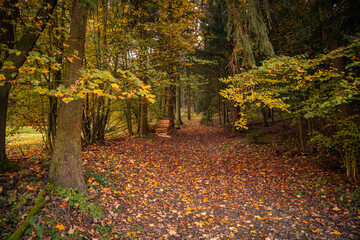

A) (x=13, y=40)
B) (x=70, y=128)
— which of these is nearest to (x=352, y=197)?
(x=70, y=128)

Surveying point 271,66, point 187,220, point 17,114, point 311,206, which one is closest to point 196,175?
point 187,220

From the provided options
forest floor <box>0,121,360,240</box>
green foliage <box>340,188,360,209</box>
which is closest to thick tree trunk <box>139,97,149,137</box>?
forest floor <box>0,121,360,240</box>

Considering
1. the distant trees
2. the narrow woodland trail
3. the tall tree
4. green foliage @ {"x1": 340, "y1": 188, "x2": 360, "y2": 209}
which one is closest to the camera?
the tall tree

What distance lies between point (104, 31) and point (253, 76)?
5649 millimetres

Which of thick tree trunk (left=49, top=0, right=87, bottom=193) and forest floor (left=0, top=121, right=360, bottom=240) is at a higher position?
thick tree trunk (left=49, top=0, right=87, bottom=193)

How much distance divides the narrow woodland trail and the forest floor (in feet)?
0.07

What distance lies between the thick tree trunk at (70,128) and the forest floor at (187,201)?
303mm

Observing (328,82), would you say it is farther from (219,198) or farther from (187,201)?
Answer: (187,201)

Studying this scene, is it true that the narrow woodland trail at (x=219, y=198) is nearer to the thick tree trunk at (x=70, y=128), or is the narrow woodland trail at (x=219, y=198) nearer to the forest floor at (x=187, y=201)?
the forest floor at (x=187, y=201)

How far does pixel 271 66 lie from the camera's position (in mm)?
5148

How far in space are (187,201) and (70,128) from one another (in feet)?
11.1

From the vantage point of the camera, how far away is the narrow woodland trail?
12.8 ft

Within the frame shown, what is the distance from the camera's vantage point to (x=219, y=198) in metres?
5.41

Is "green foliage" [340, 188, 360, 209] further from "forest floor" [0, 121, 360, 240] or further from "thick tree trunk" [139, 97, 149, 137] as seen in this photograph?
"thick tree trunk" [139, 97, 149, 137]
